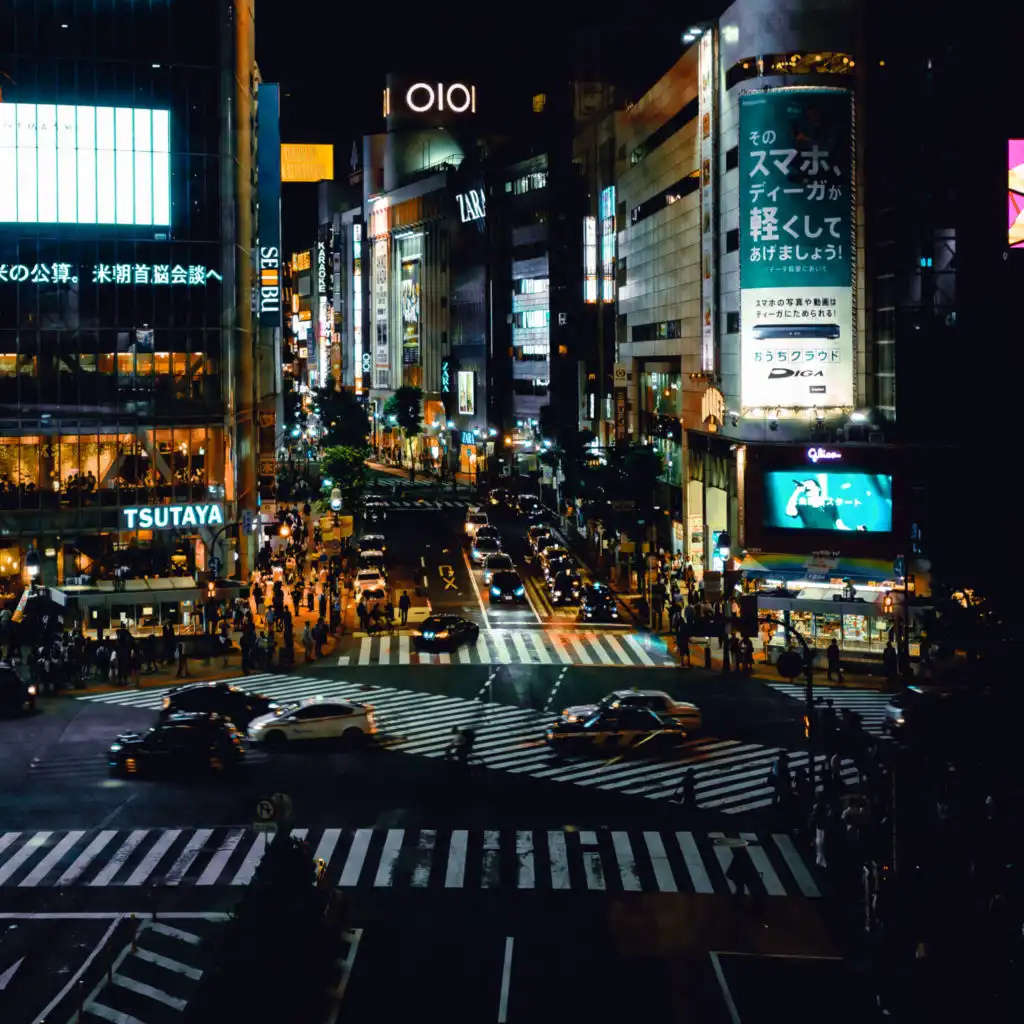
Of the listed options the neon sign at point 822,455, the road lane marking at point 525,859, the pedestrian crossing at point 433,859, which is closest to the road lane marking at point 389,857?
the pedestrian crossing at point 433,859

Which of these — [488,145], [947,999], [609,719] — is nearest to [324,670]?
[609,719]

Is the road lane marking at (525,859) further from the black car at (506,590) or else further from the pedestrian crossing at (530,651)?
the black car at (506,590)

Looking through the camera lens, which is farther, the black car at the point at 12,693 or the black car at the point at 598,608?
the black car at the point at 598,608

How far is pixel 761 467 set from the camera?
6119 cm

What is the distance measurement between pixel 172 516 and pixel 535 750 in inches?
1345

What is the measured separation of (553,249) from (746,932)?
110 metres

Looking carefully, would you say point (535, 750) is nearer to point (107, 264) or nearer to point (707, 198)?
point (107, 264)

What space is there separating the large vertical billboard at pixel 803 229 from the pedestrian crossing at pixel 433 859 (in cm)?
3258

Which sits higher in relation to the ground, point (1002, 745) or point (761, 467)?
point (761, 467)

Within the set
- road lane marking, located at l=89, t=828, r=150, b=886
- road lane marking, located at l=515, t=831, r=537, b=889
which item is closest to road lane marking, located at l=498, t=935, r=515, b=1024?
road lane marking, located at l=515, t=831, r=537, b=889

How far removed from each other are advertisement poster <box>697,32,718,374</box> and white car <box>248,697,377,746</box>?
3525 cm

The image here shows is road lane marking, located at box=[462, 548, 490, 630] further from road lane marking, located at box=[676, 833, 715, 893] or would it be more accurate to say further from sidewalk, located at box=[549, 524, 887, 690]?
road lane marking, located at box=[676, 833, 715, 893]

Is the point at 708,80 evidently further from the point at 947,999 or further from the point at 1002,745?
the point at 947,999

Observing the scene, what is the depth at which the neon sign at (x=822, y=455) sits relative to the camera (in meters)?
59.2
